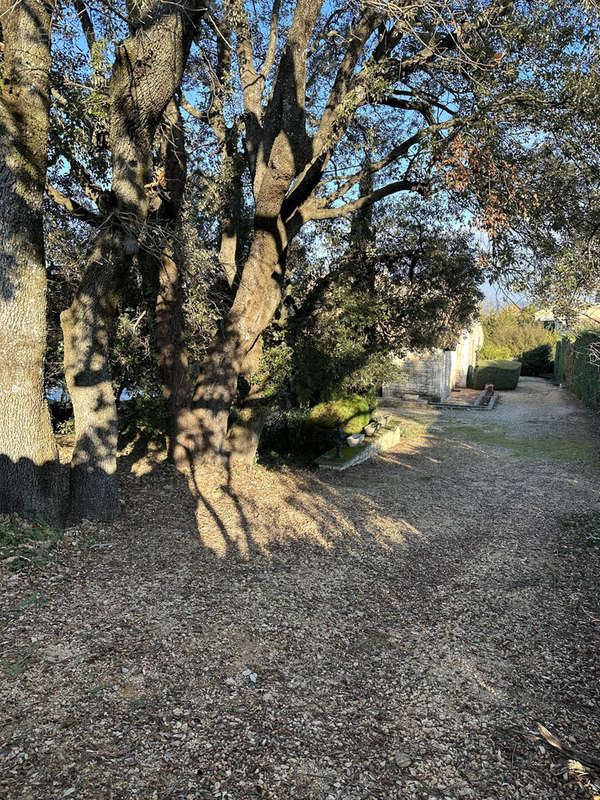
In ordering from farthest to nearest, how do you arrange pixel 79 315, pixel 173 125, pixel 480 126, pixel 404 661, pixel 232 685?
1. pixel 173 125
2. pixel 480 126
3. pixel 79 315
4. pixel 404 661
5. pixel 232 685

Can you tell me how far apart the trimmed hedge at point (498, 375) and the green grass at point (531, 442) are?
37.1 ft

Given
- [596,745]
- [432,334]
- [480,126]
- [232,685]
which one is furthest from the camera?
[432,334]

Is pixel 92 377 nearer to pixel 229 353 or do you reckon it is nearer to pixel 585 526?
pixel 229 353

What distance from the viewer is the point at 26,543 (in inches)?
187

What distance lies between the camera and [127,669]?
3398 millimetres

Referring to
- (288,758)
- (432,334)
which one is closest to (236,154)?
(432,334)

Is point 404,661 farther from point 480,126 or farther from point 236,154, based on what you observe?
point 236,154

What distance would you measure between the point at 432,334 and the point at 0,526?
8.90 metres

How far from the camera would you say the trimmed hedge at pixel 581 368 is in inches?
627

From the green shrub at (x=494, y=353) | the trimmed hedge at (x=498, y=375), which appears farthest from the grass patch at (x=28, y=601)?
the green shrub at (x=494, y=353)

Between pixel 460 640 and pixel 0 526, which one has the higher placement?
pixel 0 526

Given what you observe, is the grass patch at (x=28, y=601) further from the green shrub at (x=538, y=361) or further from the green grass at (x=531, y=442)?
the green shrub at (x=538, y=361)

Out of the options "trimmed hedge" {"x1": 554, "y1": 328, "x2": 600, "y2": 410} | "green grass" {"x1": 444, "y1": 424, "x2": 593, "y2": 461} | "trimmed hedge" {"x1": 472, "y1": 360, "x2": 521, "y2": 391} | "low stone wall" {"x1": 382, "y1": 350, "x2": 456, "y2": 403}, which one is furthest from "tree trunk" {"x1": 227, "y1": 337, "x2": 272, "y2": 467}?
"trimmed hedge" {"x1": 472, "y1": 360, "x2": 521, "y2": 391}

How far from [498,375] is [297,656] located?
25435 millimetres
